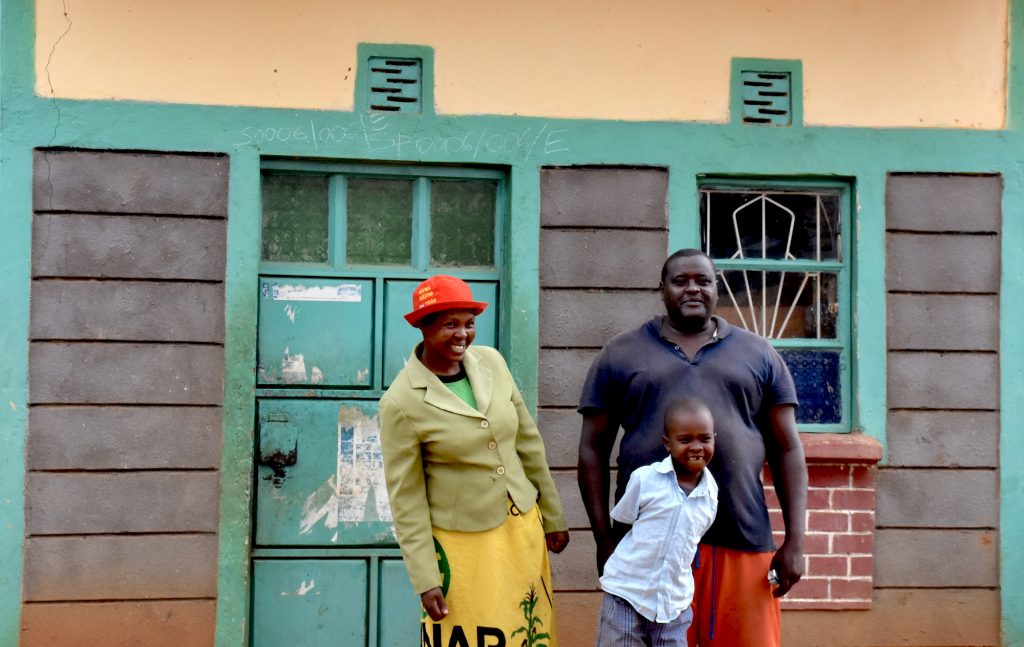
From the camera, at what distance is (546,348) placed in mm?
5242

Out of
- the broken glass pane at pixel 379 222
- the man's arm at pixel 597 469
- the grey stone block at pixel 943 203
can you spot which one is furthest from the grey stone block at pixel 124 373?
the grey stone block at pixel 943 203

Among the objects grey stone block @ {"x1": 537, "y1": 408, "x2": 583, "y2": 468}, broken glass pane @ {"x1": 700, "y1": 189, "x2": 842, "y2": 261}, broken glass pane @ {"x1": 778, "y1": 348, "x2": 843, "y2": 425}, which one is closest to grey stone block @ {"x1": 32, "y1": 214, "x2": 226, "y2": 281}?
grey stone block @ {"x1": 537, "y1": 408, "x2": 583, "y2": 468}

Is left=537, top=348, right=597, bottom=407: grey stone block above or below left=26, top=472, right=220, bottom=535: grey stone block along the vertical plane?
above

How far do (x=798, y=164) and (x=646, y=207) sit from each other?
2.57 feet

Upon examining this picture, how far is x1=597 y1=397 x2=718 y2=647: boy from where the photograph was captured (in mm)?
3391

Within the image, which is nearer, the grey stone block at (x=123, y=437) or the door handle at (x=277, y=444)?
the grey stone block at (x=123, y=437)

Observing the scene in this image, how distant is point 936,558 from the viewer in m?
5.38

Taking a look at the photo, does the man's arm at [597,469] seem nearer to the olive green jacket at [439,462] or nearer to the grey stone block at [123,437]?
the olive green jacket at [439,462]

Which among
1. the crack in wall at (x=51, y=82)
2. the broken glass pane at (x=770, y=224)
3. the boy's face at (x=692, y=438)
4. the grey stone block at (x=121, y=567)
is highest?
the crack in wall at (x=51, y=82)

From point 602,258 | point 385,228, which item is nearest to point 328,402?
point 385,228

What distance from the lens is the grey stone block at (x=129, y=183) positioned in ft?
16.4

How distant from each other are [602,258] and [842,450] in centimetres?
145

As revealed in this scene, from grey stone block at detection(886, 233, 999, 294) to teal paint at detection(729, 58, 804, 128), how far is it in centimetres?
77

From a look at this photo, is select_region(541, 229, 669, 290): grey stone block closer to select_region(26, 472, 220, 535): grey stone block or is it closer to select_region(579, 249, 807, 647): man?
select_region(579, 249, 807, 647): man
